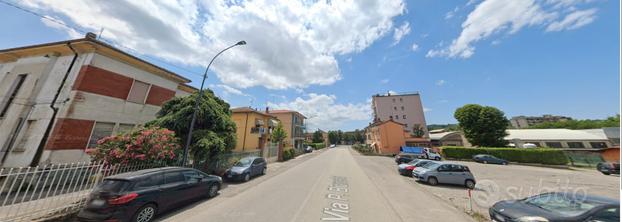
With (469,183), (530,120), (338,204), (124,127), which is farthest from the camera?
(530,120)

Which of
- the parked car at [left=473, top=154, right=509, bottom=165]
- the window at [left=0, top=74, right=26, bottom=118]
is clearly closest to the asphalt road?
the window at [left=0, top=74, right=26, bottom=118]

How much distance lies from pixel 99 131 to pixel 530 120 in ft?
564

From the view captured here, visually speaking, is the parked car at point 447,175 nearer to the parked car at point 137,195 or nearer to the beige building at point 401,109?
the parked car at point 137,195

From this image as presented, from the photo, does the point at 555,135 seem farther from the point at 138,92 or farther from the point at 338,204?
the point at 138,92

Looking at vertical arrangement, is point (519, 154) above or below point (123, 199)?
above

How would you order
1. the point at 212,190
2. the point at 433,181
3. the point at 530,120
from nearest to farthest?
the point at 212,190 < the point at 433,181 < the point at 530,120

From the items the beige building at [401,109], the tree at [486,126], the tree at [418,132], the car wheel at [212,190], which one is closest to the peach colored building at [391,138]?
the tree at [418,132]

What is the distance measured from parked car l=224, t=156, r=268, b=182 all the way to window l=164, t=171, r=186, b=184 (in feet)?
15.6

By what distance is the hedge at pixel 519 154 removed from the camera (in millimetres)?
28031

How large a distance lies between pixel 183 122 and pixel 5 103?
32.2 feet

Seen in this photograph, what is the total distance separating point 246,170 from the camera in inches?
502

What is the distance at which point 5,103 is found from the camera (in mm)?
11523

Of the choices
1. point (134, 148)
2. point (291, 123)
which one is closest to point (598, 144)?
point (291, 123)

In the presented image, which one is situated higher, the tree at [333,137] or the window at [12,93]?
the tree at [333,137]
